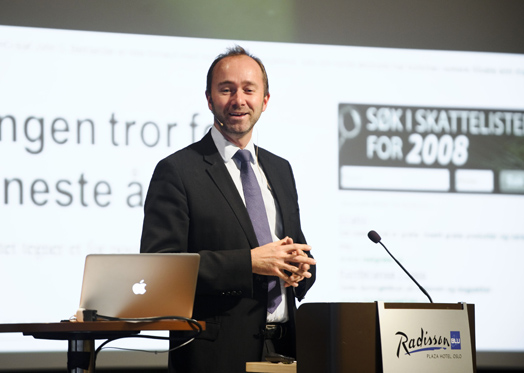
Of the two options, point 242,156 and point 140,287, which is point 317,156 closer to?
point 242,156

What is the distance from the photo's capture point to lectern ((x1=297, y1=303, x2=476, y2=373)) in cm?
188

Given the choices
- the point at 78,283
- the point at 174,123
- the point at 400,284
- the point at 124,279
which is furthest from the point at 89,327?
the point at 400,284

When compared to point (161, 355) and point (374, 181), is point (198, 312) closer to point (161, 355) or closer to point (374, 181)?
point (161, 355)

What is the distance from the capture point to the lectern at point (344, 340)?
1.88m

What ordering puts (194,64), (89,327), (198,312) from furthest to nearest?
(194,64) < (198,312) < (89,327)

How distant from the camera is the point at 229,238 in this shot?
2457mm

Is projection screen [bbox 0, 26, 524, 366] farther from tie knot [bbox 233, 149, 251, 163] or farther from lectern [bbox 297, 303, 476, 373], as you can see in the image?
lectern [bbox 297, 303, 476, 373]

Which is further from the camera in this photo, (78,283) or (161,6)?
(161,6)

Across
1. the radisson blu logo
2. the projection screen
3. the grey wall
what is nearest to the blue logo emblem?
the radisson blu logo

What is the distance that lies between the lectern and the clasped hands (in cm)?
36

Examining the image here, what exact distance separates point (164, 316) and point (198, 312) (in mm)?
443

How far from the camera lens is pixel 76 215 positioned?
12.9ft

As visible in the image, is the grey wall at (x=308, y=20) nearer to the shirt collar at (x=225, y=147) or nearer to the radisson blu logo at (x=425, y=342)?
the shirt collar at (x=225, y=147)

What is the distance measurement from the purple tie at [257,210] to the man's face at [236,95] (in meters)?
0.10
